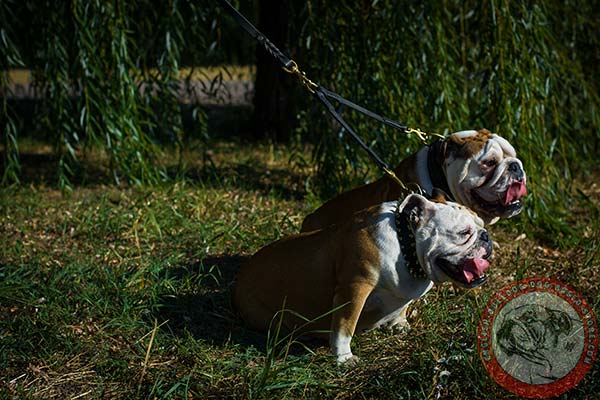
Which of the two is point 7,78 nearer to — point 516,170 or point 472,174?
point 472,174

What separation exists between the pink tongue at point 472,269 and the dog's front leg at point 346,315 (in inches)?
14.2

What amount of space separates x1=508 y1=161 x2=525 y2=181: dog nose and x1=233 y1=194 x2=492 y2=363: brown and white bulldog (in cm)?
78

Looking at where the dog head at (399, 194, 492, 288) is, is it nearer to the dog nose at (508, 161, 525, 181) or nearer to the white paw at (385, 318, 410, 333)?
the white paw at (385, 318, 410, 333)

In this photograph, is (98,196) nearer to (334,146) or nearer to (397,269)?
(334,146)

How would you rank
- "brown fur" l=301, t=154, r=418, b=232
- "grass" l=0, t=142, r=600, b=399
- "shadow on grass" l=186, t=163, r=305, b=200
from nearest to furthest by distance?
"grass" l=0, t=142, r=600, b=399, "brown fur" l=301, t=154, r=418, b=232, "shadow on grass" l=186, t=163, r=305, b=200

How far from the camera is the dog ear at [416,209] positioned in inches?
111

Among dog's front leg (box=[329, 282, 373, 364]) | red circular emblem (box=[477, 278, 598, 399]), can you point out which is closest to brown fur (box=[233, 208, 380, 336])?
dog's front leg (box=[329, 282, 373, 364])

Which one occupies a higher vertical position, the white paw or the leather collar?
the leather collar

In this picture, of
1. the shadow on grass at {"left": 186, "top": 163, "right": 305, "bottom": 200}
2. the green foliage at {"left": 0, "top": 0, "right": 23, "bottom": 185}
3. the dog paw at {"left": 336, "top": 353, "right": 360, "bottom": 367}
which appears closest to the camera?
the dog paw at {"left": 336, "top": 353, "right": 360, "bottom": 367}

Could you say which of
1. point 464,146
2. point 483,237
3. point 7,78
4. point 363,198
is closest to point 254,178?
point 7,78

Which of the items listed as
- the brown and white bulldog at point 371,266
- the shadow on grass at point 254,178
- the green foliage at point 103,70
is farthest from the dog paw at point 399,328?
the green foliage at point 103,70

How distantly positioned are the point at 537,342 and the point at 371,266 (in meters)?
0.71

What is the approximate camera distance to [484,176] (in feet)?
11.8

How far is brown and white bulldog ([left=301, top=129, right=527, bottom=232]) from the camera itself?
3.59m
